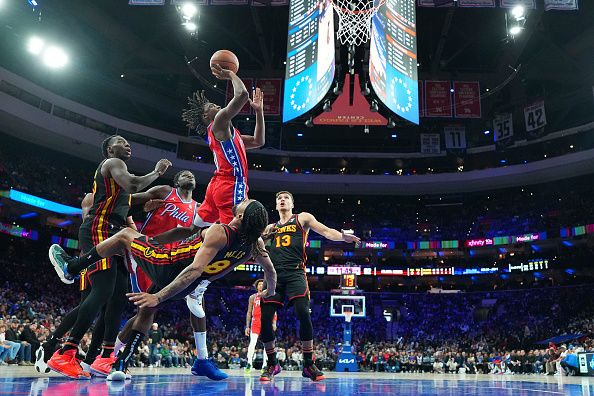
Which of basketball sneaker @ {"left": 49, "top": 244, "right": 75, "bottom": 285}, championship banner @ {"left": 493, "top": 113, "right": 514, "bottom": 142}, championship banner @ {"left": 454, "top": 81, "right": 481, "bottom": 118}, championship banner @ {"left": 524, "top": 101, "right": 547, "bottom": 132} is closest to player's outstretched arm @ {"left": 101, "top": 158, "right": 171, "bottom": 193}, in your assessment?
basketball sneaker @ {"left": 49, "top": 244, "right": 75, "bottom": 285}

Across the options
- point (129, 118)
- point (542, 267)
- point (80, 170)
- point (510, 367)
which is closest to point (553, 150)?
point (542, 267)

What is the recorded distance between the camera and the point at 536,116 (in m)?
26.9

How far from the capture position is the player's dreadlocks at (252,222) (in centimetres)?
418

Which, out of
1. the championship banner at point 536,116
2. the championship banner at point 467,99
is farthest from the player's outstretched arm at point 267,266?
the championship banner at point 536,116

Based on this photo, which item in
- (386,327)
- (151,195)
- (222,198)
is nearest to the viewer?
(222,198)

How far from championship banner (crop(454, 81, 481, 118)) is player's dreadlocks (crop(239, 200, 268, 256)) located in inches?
688

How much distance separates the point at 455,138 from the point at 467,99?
873cm

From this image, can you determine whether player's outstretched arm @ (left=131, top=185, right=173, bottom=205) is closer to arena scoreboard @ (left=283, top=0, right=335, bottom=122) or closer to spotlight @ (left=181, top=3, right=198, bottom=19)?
arena scoreboard @ (left=283, top=0, right=335, bottom=122)

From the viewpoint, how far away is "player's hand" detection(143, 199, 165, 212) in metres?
5.96

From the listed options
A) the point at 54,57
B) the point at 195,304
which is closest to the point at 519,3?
the point at 195,304

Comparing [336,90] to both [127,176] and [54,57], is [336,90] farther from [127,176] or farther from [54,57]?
[54,57]

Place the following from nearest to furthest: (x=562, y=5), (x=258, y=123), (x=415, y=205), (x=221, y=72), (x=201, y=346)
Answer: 1. (x=221, y=72)
2. (x=201, y=346)
3. (x=258, y=123)
4. (x=562, y=5)
5. (x=415, y=205)

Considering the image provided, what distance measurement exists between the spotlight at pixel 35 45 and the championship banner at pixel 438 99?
50.8 ft

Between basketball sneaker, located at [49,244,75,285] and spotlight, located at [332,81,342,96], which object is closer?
basketball sneaker, located at [49,244,75,285]
